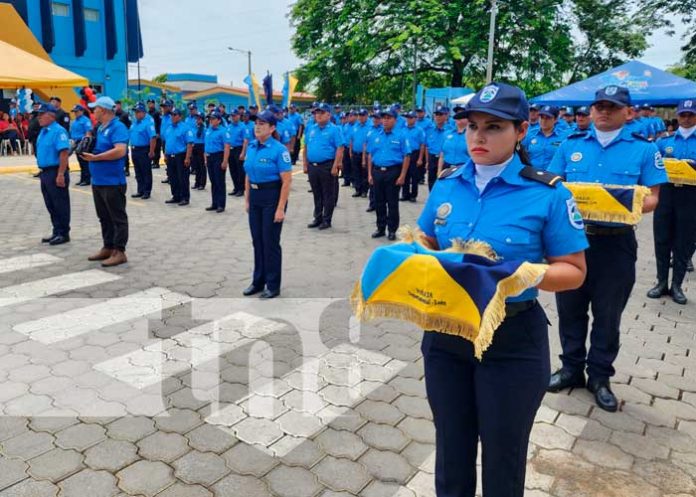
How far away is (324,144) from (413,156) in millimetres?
3424

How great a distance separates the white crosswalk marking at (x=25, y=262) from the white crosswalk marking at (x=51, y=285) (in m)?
0.70

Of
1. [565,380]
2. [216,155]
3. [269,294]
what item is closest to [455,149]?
[269,294]

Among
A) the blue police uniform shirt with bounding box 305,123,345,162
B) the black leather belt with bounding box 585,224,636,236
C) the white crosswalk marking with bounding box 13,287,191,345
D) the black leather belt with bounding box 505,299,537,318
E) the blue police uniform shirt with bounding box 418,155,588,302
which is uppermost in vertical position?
the blue police uniform shirt with bounding box 305,123,345,162

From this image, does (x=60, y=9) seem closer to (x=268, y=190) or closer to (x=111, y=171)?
(x=111, y=171)

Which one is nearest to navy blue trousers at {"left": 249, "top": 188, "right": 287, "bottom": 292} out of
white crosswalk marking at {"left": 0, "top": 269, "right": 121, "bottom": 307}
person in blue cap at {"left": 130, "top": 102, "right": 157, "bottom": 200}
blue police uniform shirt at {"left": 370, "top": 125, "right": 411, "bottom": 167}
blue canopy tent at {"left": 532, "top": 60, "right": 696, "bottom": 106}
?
white crosswalk marking at {"left": 0, "top": 269, "right": 121, "bottom": 307}

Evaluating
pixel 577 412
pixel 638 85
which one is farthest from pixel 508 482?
pixel 638 85

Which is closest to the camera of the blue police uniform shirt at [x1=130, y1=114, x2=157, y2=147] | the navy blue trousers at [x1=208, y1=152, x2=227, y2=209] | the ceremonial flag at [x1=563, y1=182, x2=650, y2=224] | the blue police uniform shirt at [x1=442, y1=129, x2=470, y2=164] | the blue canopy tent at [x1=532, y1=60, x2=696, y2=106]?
the ceremonial flag at [x1=563, y1=182, x2=650, y2=224]

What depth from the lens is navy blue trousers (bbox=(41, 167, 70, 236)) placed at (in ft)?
26.4

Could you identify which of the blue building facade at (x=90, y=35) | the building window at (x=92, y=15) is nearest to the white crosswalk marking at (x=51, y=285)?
the blue building facade at (x=90, y=35)

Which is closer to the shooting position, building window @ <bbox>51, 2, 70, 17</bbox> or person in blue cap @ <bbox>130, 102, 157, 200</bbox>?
person in blue cap @ <bbox>130, 102, 157, 200</bbox>

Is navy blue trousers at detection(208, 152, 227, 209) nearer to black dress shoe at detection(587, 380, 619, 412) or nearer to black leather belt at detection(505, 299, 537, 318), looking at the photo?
black dress shoe at detection(587, 380, 619, 412)

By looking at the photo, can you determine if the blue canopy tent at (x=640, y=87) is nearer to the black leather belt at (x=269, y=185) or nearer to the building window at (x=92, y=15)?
the black leather belt at (x=269, y=185)

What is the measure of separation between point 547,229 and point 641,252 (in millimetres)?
7370

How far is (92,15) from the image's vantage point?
35.8 meters
